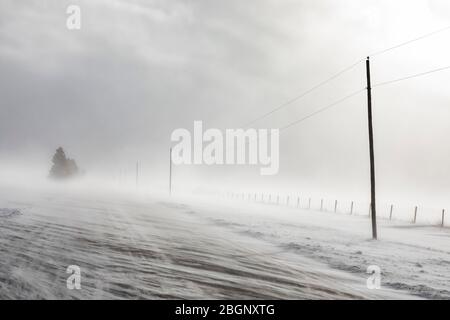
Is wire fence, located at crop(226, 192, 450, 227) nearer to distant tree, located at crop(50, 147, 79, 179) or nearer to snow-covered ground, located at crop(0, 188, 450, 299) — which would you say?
snow-covered ground, located at crop(0, 188, 450, 299)

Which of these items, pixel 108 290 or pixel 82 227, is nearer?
pixel 108 290

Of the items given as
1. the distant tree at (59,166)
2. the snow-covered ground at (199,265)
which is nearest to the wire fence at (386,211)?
the snow-covered ground at (199,265)

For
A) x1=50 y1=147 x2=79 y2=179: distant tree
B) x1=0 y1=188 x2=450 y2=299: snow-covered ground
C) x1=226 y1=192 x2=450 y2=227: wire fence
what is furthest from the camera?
x1=50 y1=147 x2=79 y2=179: distant tree

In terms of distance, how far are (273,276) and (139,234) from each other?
8.55 meters

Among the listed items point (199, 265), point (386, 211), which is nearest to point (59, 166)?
point (386, 211)

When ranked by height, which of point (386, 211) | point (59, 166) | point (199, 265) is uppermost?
point (59, 166)

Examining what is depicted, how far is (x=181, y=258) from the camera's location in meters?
12.3

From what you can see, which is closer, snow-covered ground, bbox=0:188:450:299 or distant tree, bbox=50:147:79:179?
snow-covered ground, bbox=0:188:450:299

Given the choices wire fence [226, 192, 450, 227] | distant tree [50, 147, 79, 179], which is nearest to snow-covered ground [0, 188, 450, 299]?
wire fence [226, 192, 450, 227]

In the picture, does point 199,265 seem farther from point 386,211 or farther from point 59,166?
point 59,166

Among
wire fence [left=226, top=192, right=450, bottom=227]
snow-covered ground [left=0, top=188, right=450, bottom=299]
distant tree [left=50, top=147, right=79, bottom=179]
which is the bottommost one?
wire fence [left=226, top=192, right=450, bottom=227]

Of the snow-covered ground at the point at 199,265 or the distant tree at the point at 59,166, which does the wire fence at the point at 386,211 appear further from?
the distant tree at the point at 59,166
